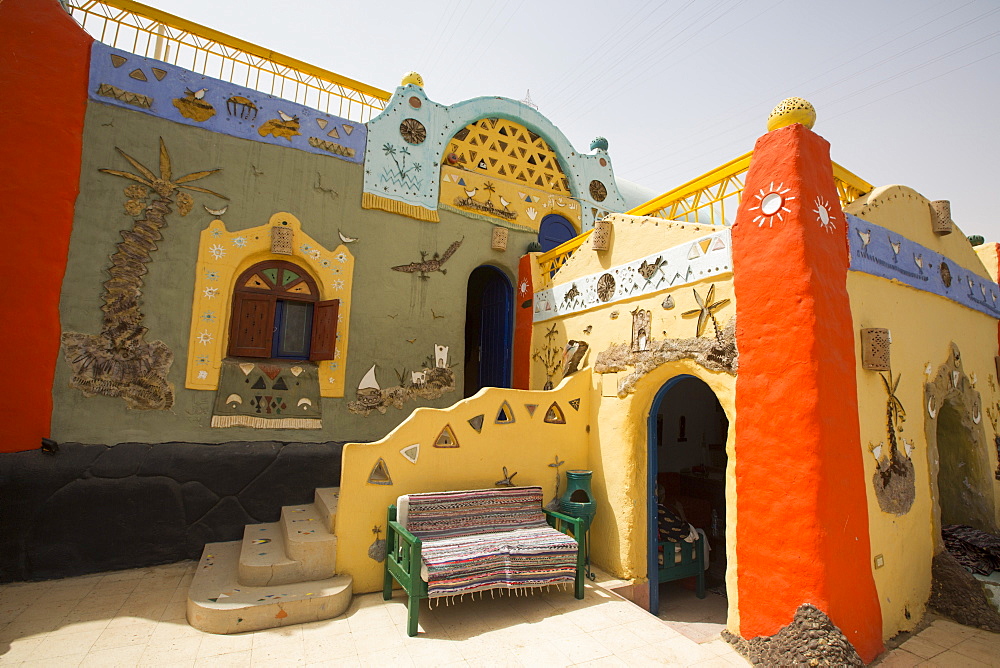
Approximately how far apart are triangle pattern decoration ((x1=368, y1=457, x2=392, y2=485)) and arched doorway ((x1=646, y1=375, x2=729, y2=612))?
2987 mm

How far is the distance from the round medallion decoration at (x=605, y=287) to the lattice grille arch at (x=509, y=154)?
315cm

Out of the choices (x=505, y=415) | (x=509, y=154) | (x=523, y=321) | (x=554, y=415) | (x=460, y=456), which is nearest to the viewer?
(x=460, y=456)

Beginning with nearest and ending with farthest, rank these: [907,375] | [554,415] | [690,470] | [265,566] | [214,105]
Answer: [265,566] < [907,375] < [554,415] < [214,105] < [690,470]

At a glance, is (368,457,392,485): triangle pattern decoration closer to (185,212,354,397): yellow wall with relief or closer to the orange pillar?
(185,212,354,397): yellow wall with relief

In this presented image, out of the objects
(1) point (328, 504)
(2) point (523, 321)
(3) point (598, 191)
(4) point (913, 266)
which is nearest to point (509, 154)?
(3) point (598, 191)

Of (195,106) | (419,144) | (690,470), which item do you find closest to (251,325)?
(195,106)

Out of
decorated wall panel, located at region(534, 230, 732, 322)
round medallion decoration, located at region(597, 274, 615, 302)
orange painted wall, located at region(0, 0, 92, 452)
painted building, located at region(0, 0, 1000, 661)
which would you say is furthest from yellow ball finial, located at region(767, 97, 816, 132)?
orange painted wall, located at region(0, 0, 92, 452)

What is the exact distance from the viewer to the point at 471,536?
192 inches

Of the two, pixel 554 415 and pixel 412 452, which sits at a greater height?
pixel 554 415

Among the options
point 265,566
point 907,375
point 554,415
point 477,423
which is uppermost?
point 907,375

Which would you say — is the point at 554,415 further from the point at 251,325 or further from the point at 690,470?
the point at 690,470

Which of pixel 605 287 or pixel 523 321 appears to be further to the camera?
pixel 523 321

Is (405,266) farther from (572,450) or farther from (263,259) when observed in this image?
(572,450)

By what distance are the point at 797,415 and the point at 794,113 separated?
2654 millimetres
